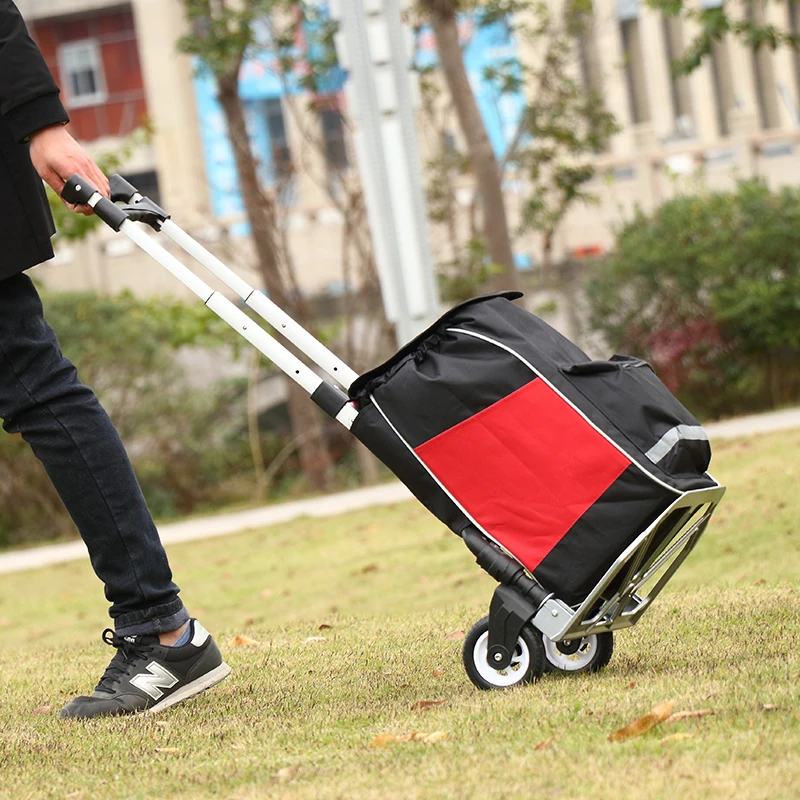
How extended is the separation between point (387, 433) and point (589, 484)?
1.50ft

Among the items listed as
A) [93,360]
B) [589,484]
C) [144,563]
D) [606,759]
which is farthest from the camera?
[93,360]

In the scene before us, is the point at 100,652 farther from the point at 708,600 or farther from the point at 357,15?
the point at 357,15

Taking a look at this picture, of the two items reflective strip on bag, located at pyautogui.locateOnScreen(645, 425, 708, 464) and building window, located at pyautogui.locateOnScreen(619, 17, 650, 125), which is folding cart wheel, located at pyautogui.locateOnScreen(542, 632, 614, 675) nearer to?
reflective strip on bag, located at pyautogui.locateOnScreen(645, 425, 708, 464)

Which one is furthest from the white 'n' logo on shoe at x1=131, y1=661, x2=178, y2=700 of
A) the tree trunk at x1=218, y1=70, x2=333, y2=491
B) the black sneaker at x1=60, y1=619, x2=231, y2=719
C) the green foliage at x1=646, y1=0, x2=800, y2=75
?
the tree trunk at x1=218, y1=70, x2=333, y2=491

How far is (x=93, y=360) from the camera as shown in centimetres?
1467

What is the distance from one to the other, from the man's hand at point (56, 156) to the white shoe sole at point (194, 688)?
1164mm

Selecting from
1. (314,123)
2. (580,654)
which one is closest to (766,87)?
(314,123)

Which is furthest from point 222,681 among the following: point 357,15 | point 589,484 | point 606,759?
point 357,15

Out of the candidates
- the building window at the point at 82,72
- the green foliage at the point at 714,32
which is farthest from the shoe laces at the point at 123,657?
the building window at the point at 82,72

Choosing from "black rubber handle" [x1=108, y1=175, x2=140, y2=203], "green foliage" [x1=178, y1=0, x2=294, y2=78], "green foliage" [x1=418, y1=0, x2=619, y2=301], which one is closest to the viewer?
"black rubber handle" [x1=108, y1=175, x2=140, y2=203]

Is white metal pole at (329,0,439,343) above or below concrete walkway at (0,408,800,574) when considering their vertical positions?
above

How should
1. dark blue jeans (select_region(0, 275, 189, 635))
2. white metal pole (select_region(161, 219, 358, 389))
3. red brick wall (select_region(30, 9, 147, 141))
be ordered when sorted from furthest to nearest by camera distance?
red brick wall (select_region(30, 9, 147, 141)), white metal pole (select_region(161, 219, 358, 389)), dark blue jeans (select_region(0, 275, 189, 635))

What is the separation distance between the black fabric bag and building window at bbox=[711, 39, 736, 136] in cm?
3591

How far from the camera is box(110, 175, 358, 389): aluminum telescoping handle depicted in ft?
10.5
